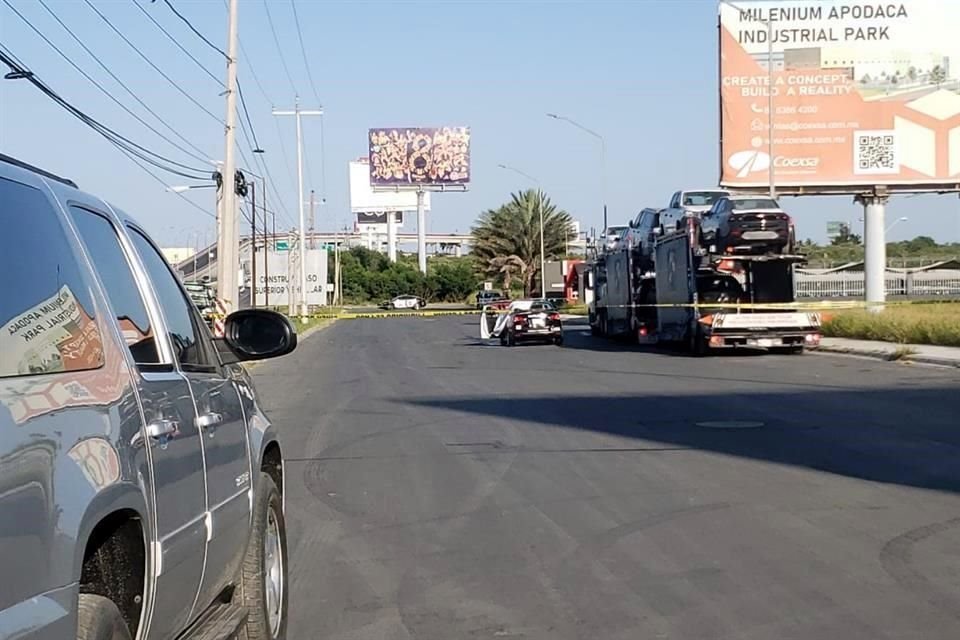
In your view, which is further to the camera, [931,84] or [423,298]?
[423,298]

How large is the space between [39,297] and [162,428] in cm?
82

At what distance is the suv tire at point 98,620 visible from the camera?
3.29 m

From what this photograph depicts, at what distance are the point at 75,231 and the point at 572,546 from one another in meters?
5.37

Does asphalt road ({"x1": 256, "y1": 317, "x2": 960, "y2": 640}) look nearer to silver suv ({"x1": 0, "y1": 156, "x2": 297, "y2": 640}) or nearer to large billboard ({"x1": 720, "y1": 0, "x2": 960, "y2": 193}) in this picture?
silver suv ({"x1": 0, "y1": 156, "x2": 297, "y2": 640})

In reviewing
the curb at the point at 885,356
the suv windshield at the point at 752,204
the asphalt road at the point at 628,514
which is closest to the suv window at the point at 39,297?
the asphalt road at the point at 628,514

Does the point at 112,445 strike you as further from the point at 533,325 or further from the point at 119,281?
the point at 533,325

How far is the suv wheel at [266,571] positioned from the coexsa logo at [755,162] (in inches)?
1536

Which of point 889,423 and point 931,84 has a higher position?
Result: point 931,84

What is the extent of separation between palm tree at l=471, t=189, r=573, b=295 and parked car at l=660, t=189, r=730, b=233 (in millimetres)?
50841

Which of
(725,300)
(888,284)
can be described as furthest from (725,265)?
(888,284)

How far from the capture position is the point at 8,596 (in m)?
2.86

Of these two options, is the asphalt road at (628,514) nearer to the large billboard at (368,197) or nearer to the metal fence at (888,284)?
the metal fence at (888,284)

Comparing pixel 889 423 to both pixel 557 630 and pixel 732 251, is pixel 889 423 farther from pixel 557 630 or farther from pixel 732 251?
pixel 732 251

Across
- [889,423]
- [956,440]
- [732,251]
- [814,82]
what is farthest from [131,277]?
[814,82]
